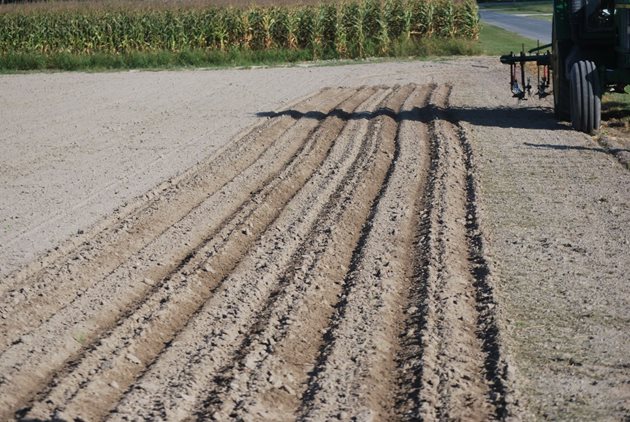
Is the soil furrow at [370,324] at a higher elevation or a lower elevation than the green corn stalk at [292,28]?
lower

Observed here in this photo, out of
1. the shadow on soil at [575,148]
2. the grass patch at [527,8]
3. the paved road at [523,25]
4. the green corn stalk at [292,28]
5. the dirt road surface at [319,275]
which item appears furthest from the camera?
the grass patch at [527,8]

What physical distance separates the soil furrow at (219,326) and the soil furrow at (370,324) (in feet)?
2.02

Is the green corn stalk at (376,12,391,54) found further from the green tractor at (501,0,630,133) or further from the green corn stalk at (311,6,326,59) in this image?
the green tractor at (501,0,630,133)

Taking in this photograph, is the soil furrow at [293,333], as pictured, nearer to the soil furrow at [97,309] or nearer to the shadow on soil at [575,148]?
the soil furrow at [97,309]

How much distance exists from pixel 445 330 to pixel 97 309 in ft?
8.37

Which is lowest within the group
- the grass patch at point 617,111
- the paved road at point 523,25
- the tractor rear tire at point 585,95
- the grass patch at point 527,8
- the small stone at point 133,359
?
the grass patch at point 527,8

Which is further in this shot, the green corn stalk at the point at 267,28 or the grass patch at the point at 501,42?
the green corn stalk at the point at 267,28

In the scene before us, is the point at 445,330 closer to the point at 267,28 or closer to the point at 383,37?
the point at 383,37

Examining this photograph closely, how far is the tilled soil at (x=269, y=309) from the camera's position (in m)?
5.88

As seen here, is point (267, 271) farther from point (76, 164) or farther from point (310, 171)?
point (76, 164)

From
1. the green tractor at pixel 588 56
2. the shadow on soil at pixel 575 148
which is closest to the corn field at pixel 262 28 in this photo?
the green tractor at pixel 588 56

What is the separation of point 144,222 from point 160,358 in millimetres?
3814

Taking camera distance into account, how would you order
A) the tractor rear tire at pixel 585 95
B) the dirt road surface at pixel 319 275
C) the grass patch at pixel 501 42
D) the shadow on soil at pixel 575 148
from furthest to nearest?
the grass patch at pixel 501 42 < the tractor rear tire at pixel 585 95 < the shadow on soil at pixel 575 148 < the dirt road surface at pixel 319 275

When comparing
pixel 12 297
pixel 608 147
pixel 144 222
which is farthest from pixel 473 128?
pixel 12 297
